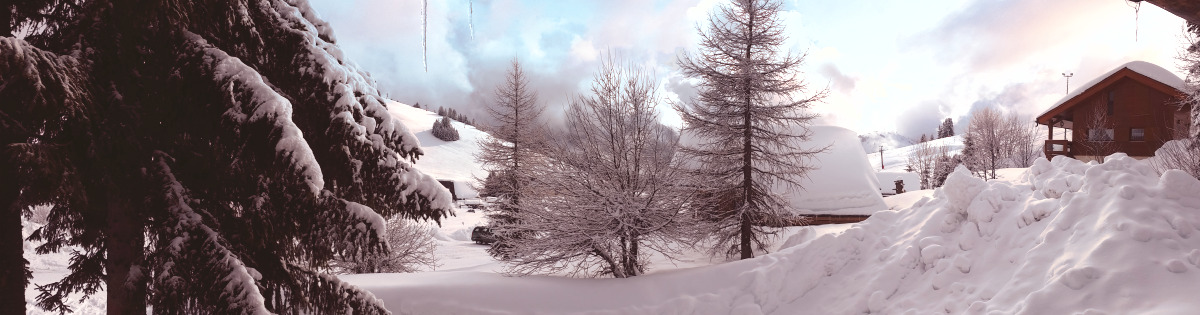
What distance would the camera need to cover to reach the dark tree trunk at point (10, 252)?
4.00 metres

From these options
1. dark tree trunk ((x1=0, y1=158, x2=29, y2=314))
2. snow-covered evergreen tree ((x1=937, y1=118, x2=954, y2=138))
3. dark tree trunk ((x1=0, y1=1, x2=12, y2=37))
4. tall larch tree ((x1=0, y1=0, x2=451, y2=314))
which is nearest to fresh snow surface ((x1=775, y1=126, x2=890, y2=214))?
tall larch tree ((x1=0, y1=0, x2=451, y2=314))

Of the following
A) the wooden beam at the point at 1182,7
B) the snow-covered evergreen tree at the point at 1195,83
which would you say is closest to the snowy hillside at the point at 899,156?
the snow-covered evergreen tree at the point at 1195,83

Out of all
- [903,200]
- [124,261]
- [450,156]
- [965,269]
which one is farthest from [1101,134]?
[450,156]

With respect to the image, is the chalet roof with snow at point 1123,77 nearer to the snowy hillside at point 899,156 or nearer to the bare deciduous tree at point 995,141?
the bare deciduous tree at point 995,141

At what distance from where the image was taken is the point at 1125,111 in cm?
2267

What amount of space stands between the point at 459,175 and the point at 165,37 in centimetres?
7378

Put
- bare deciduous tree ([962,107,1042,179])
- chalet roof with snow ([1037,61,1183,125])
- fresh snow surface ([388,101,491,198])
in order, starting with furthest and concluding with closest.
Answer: fresh snow surface ([388,101,491,198]), bare deciduous tree ([962,107,1042,179]), chalet roof with snow ([1037,61,1183,125])

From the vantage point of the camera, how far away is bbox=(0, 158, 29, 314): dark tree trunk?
13.1 ft

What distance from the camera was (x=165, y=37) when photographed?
175 inches

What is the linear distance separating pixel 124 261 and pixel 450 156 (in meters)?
83.6

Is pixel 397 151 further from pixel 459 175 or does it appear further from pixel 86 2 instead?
pixel 459 175

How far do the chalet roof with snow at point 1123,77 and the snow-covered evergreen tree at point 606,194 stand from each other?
69.9 ft

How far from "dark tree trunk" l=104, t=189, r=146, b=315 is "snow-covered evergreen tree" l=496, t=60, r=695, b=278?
7069mm

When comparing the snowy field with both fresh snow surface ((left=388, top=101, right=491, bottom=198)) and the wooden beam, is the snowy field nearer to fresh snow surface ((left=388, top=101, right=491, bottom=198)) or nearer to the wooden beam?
the wooden beam
